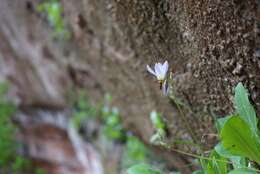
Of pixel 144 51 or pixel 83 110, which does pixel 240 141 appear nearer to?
pixel 144 51

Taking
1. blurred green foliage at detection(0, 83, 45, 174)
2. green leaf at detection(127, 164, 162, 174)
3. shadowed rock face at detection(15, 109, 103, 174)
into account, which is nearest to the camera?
green leaf at detection(127, 164, 162, 174)

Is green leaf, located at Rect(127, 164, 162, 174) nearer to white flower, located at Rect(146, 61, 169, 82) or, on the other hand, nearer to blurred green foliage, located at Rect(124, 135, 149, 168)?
white flower, located at Rect(146, 61, 169, 82)

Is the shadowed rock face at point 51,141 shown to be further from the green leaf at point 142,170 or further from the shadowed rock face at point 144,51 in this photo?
the green leaf at point 142,170

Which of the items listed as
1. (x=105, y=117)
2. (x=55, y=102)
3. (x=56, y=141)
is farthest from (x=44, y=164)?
(x=105, y=117)

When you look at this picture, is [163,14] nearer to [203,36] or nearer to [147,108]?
[203,36]

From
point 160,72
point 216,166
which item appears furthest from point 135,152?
point 160,72

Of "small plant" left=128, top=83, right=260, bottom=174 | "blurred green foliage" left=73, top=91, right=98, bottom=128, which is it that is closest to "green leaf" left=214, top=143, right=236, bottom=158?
"small plant" left=128, top=83, right=260, bottom=174
